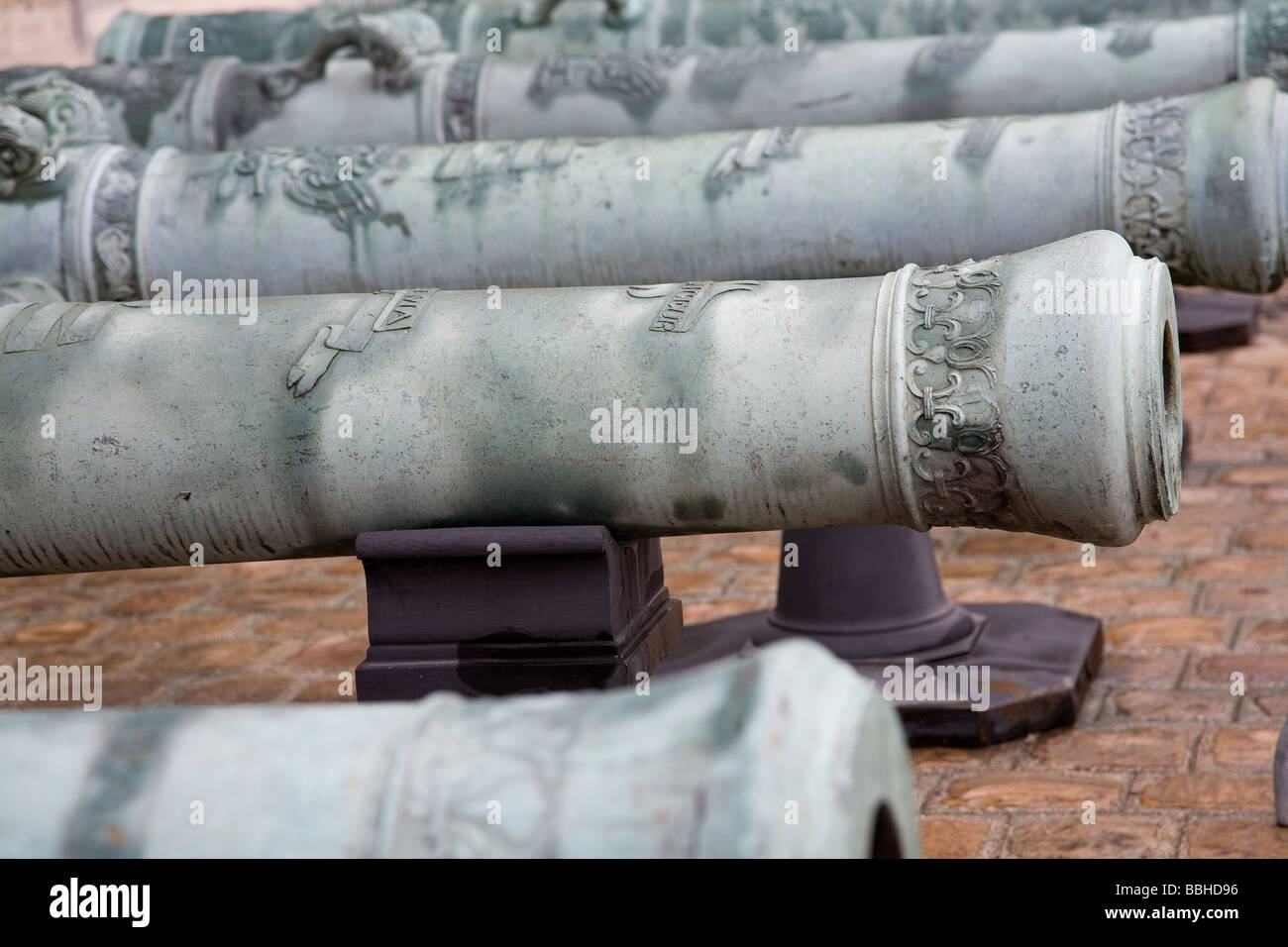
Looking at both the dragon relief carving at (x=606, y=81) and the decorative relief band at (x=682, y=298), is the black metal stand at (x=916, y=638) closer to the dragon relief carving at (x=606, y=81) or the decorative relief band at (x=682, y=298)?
the decorative relief band at (x=682, y=298)

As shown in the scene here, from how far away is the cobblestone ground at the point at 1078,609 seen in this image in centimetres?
379

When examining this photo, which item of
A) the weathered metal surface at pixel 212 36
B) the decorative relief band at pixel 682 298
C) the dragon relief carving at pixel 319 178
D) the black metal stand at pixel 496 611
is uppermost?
the decorative relief band at pixel 682 298

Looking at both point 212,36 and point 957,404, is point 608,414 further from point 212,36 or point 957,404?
point 212,36

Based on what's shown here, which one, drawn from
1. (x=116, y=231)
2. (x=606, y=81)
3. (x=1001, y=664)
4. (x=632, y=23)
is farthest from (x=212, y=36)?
(x=1001, y=664)

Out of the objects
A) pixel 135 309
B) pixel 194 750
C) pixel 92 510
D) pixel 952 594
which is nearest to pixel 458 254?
pixel 135 309

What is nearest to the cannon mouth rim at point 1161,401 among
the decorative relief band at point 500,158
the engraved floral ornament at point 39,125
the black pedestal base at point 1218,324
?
the decorative relief band at point 500,158

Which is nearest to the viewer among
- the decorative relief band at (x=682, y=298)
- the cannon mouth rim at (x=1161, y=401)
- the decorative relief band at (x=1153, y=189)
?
the cannon mouth rim at (x=1161, y=401)

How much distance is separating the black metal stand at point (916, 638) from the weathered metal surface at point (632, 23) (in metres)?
3.31

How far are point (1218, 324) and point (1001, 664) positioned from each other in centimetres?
454

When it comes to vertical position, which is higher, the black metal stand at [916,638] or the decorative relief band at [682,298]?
the decorative relief band at [682,298]

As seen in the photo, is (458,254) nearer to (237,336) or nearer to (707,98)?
(237,336)

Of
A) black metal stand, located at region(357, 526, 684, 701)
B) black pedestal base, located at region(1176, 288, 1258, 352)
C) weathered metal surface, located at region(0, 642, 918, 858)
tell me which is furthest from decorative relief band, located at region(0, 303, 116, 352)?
black pedestal base, located at region(1176, 288, 1258, 352)

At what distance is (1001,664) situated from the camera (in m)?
4.49

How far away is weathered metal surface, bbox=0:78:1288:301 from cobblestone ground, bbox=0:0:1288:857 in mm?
1059
